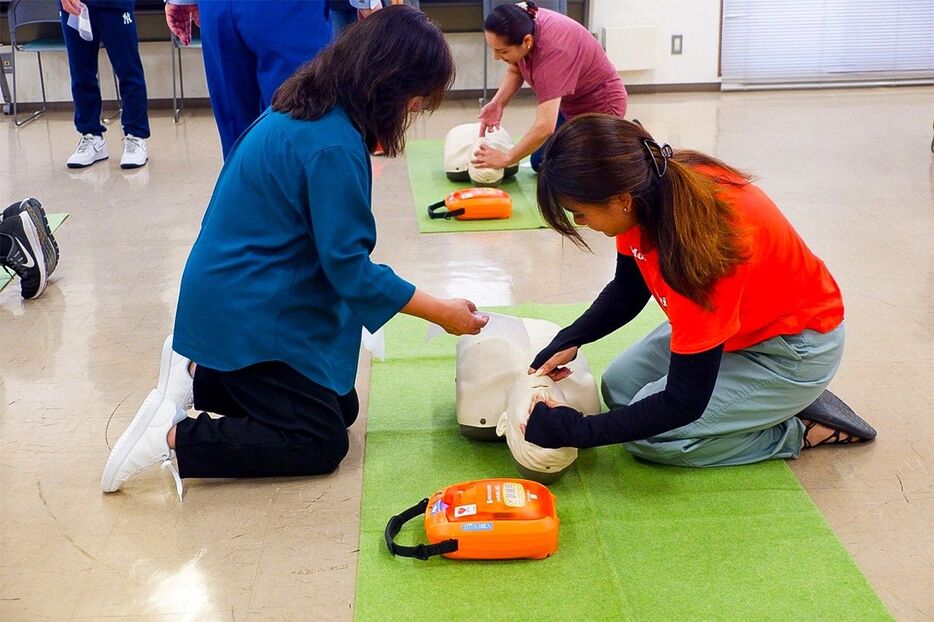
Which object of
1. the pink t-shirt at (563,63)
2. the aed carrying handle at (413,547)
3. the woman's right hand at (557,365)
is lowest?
the aed carrying handle at (413,547)

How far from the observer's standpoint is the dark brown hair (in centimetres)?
345

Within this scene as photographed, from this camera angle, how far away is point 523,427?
79.7 inches

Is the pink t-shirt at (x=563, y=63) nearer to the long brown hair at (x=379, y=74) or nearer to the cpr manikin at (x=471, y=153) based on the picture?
the cpr manikin at (x=471, y=153)

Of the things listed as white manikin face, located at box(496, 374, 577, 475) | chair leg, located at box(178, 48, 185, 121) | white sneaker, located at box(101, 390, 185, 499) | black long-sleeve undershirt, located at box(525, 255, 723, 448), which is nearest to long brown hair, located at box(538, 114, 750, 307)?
black long-sleeve undershirt, located at box(525, 255, 723, 448)

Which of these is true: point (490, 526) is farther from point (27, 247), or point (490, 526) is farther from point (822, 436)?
point (27, 247)

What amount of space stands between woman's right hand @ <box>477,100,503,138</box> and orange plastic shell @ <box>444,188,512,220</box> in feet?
0.96

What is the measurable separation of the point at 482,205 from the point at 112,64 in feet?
7.15

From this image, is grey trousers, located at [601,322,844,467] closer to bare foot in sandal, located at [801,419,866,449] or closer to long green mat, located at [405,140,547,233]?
bare foot in sandal, located at [801,419,866,449]

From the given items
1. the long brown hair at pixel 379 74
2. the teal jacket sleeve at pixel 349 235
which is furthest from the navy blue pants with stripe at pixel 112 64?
the teal jacket sleeve at pixel 349 235

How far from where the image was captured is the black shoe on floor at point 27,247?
3086 millimetres

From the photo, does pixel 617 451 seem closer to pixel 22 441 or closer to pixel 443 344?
pixel 443 344

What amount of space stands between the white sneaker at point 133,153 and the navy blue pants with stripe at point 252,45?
6.29 ft

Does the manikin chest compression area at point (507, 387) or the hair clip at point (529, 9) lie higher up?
the hair clip at point (529, 9)

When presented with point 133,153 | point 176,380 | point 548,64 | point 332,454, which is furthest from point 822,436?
point 133,153
